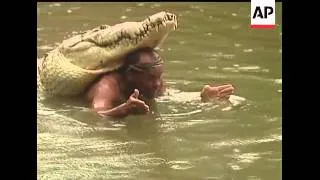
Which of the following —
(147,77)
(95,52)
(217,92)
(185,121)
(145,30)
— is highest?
(145,30)

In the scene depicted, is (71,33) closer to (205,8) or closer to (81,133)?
(205,8)

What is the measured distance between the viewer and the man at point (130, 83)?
393 cm

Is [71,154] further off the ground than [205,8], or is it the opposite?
[205,8]

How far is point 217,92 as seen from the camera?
413 centimetres

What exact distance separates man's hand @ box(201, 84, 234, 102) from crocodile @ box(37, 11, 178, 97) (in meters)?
0.41

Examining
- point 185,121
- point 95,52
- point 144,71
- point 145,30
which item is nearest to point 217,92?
point 185,121

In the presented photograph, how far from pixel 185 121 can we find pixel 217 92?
400mm

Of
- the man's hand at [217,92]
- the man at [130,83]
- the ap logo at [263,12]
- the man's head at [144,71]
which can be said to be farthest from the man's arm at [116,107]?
the ap logo at [263,12]

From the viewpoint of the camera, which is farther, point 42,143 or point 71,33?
point 71,33

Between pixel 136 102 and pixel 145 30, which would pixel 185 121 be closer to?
pixel 136 102

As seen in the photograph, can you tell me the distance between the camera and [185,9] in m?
5.43

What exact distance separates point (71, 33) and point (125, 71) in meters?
1.28

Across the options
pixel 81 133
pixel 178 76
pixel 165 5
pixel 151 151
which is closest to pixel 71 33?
pixel 165 5

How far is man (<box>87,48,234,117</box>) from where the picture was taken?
3934mm
